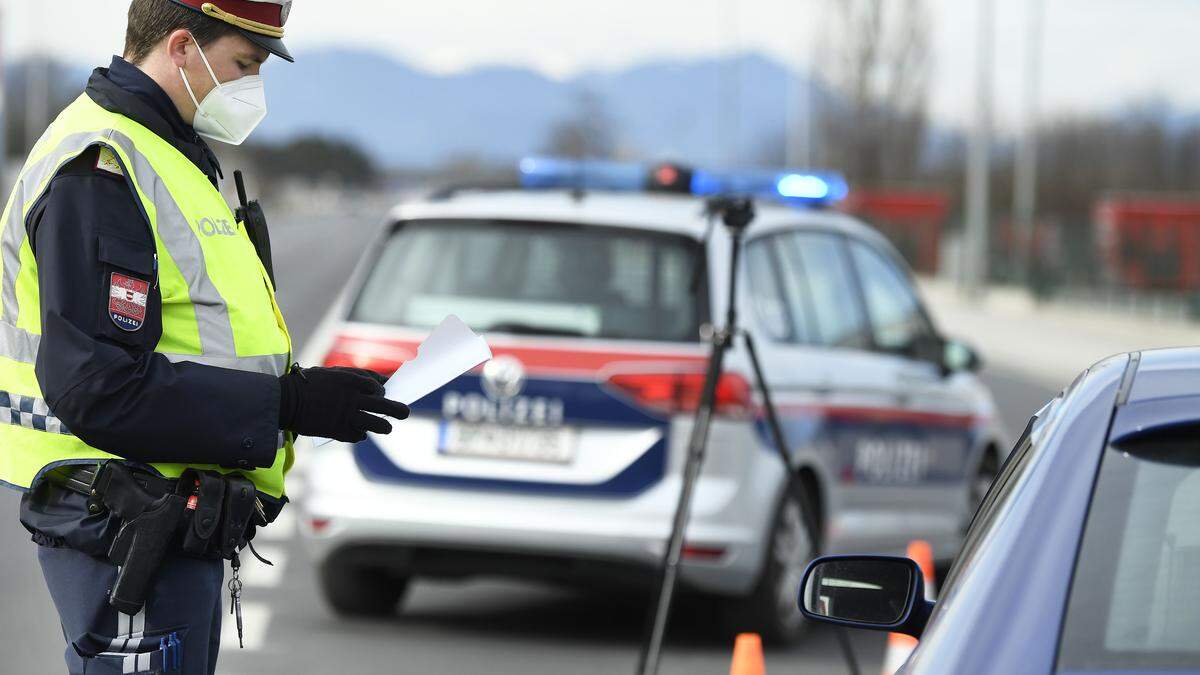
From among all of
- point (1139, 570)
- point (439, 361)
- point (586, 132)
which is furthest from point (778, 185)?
point (586, 132)

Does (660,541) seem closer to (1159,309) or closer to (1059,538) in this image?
(1059,538)

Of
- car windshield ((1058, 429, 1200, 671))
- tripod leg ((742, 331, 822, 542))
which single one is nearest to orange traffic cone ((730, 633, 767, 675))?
tripod leg ((742, 331, 822, 542))

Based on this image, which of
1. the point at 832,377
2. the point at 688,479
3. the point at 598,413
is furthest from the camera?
the point at 832,377

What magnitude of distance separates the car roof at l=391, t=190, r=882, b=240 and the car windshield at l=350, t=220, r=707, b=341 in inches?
1.5

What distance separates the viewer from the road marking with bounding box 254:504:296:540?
1041 cm

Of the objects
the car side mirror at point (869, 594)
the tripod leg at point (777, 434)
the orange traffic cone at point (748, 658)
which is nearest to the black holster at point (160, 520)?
the car side mirror at point (869, 594)

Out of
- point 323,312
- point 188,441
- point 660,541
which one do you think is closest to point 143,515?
point 188,441

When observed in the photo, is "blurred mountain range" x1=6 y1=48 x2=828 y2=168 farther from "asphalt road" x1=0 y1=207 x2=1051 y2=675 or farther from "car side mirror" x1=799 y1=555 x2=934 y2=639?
"asphalt road" x1=0 y1=207 x2=1051 y2=675

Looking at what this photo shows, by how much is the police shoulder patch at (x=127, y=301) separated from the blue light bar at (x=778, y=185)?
5560 mm

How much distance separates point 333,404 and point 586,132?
1059 inches

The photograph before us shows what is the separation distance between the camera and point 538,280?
781 centimetres

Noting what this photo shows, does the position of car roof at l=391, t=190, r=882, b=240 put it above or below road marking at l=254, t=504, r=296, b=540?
above

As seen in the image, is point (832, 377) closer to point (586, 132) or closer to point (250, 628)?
point (250, 628)

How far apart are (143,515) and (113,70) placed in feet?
2.52
